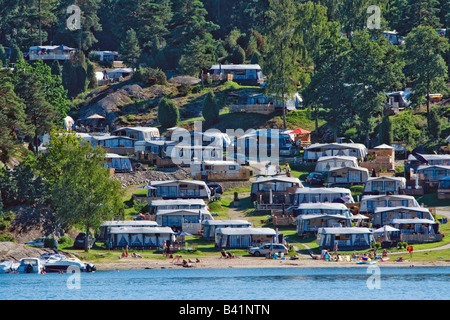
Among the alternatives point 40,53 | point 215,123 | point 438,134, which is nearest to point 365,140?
point 438,134

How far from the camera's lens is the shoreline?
261 feet

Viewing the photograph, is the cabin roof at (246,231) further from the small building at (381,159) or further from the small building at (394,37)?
the small building at (394,37)

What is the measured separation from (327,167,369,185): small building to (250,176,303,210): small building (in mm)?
4976

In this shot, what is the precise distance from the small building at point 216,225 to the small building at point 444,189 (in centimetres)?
2088

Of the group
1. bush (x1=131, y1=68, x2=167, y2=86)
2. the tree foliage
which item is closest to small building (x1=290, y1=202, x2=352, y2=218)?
the tree foliage

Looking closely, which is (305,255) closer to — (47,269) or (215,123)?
(47,269)

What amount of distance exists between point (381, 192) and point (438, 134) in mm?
20890

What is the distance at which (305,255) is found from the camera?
3285 inches

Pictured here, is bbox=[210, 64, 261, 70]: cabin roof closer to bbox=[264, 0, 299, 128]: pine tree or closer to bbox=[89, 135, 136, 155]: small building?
bbox=[264, 0, 299, 128]: pine tree

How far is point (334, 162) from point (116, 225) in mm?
29778

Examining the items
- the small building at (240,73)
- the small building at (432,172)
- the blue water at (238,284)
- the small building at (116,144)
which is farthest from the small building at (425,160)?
the small building at (240,73)

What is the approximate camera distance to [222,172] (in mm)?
105250

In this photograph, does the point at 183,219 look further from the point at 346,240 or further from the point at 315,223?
the point at 346,240
